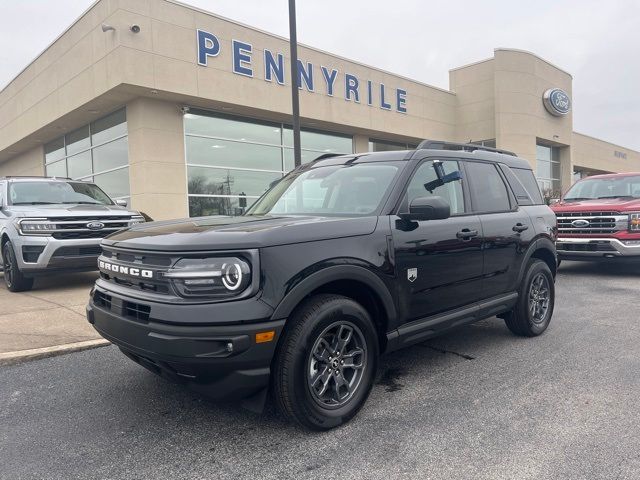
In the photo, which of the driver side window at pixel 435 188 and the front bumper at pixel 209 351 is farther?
the driver side window at pixel 435 188

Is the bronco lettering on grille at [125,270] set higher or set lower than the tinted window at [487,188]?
lower

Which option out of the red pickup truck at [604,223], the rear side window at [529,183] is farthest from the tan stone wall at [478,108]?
the rear side window at [529,183]

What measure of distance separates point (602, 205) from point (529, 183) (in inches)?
178

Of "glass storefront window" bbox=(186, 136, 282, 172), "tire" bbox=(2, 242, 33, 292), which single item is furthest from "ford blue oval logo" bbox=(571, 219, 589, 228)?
"glass storefront window" bbox=(186, 136, 282, 172)

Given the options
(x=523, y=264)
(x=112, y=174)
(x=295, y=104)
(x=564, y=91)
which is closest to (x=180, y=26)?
(x=112, y=174)

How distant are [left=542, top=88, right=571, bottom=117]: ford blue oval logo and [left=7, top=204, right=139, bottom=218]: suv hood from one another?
82.3 ft

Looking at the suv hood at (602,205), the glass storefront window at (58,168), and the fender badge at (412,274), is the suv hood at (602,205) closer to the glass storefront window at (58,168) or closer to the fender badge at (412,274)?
the fender badge at (412,274)

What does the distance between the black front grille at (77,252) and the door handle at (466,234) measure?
5.39 metres

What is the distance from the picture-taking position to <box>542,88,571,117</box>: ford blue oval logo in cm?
2662

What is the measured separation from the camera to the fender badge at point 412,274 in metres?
3.56

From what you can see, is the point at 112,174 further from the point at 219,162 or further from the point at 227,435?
the point at 227,435

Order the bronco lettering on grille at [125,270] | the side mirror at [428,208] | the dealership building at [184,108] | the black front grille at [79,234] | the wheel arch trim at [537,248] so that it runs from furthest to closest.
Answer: the dealership building at [184,108] → the black front grille at [79,234] → the wheel arch trim at [537,248] → the side mirror at [428,208] → the bronco lettering on grille at [125,270]

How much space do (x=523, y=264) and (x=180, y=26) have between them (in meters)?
12.3

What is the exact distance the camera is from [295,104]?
916 cm
